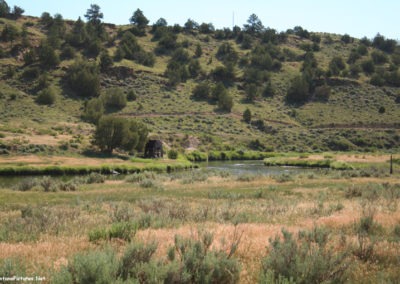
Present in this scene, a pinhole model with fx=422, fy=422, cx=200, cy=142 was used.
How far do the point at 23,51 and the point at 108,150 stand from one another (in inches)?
2421

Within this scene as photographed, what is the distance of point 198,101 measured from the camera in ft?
378

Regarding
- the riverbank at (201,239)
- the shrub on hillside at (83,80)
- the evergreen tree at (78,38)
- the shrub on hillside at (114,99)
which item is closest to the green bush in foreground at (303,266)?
the riverbank at (201,239)

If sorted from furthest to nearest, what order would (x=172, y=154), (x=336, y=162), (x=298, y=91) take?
(x=298, y=91)
(x=172, y=154)
(x=336, y=162)

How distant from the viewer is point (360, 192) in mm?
25047

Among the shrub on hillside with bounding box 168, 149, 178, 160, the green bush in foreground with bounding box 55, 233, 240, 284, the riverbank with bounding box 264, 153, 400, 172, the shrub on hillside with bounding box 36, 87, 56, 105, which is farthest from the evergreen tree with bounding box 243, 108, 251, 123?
the green bush in foreground with bounding box 55, 233, 240, 284

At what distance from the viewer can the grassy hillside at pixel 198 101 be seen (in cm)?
8888

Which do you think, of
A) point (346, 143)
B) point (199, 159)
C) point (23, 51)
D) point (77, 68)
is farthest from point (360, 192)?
point (23, 51)

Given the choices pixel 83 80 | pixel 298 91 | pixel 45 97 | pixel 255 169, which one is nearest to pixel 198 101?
pixel 298 91

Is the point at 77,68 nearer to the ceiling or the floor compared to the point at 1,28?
nearer to the floor

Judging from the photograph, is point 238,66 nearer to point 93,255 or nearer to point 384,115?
point 384,115

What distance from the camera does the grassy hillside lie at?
88875 millimetres

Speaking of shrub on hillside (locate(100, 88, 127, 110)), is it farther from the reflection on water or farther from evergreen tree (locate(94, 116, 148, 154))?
the reflection on water

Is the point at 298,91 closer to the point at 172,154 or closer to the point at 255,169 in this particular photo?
the point at 172,154

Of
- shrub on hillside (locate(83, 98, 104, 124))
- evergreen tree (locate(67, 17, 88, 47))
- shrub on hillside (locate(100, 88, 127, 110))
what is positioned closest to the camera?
shrub on hillside (locate(83, 98, 104, 124))
